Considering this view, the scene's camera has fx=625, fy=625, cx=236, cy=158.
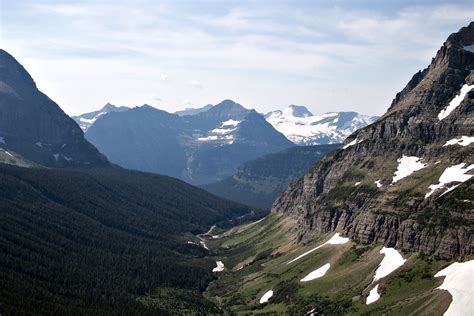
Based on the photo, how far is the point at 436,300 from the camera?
655 feet

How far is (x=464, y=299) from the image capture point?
192250 millimetres

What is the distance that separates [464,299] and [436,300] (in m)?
9.88

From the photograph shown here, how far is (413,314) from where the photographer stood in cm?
19838

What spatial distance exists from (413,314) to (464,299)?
16.4 metres

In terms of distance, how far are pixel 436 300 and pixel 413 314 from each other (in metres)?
8.84
